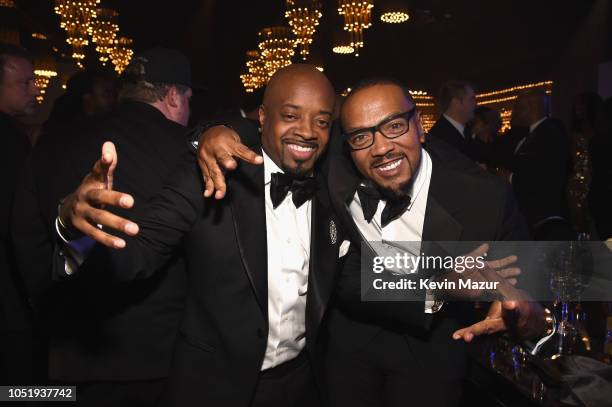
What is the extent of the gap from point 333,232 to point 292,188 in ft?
0.73

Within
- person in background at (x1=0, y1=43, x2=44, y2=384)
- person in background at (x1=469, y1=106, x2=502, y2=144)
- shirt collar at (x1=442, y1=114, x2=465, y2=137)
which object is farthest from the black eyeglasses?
person in background at (x1=469, y1=106, x2=502, y2=144)

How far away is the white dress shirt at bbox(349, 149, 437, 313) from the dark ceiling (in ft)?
18.6

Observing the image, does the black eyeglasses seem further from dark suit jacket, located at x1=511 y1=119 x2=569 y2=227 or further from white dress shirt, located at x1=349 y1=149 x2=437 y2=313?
dark suit jacket, located at x1=511 y1=119 x2=569 y2=227

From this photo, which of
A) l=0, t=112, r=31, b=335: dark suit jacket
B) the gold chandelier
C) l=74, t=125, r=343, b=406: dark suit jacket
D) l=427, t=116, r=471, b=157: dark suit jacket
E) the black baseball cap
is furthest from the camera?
the gold chandelier

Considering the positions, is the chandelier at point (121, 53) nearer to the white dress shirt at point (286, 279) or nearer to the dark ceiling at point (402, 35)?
the dark ceiling at point (402, 35)

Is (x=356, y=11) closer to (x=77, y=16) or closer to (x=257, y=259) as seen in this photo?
(x=77, y=16)

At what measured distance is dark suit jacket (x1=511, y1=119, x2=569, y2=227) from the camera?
4.00 meters

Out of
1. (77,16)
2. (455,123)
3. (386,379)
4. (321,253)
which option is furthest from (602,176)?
(77,16)

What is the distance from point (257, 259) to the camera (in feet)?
5.40

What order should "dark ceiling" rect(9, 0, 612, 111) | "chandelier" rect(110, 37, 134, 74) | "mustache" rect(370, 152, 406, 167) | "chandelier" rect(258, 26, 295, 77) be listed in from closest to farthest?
"mustache" rect(370, 152, 406, 167), "dark ceiling" rect(9, 0, 612, 111), "chandelier" rect(258, 26, 295, 77), "chandelier" rect(110, 37, 134, 74)

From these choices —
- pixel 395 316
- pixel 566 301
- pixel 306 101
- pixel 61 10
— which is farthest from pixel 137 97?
pixel 61 10

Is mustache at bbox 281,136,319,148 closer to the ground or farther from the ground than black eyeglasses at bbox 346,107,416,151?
closer to the ground

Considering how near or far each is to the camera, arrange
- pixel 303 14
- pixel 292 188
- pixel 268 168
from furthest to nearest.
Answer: pixel 303 14 < pixel 268 168 < pixel 292 188

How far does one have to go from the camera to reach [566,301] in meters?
1.85
